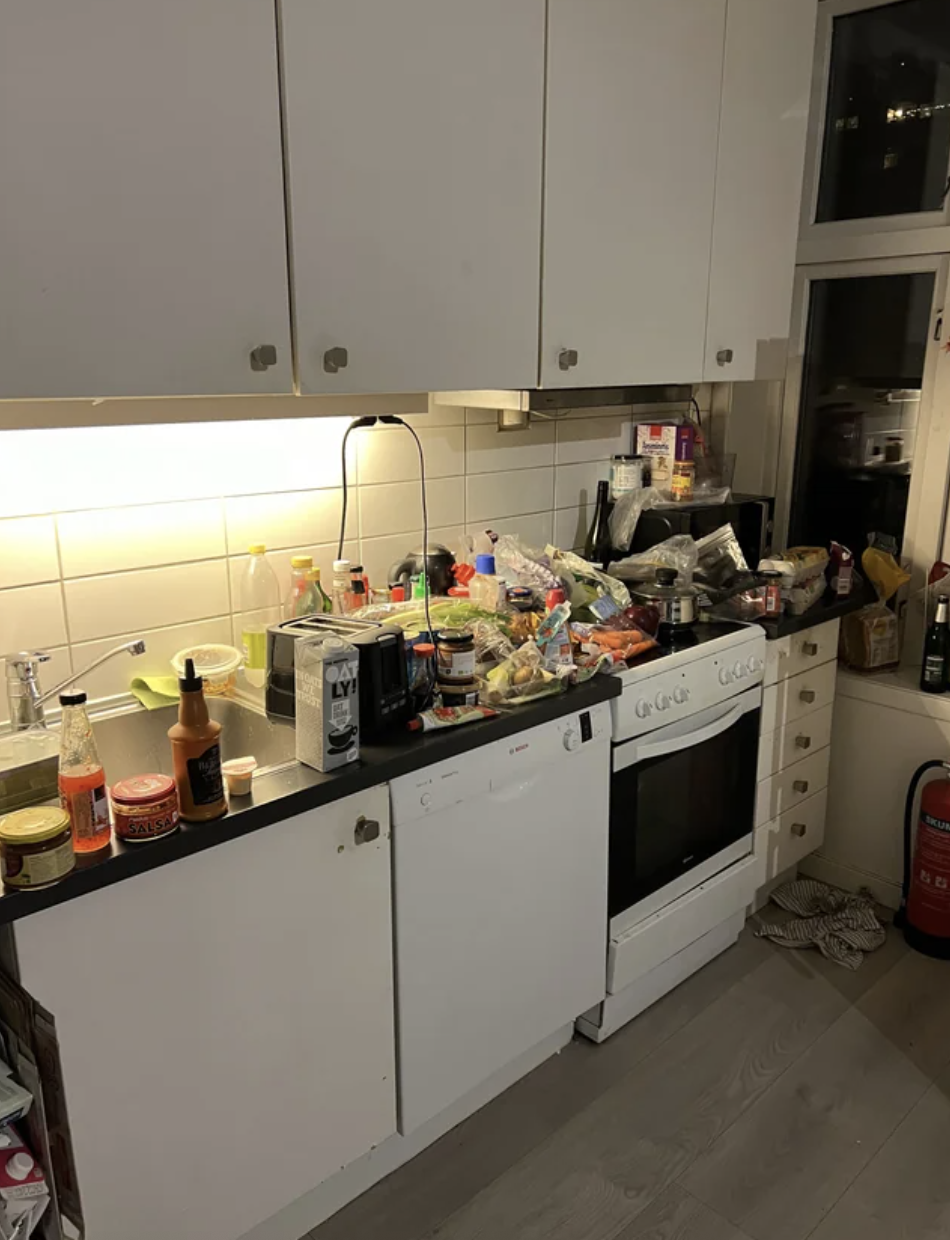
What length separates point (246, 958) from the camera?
1.40 metres

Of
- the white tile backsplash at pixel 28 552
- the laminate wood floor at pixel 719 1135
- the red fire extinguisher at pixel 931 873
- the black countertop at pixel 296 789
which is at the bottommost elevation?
the laminate wood floor at pixel 719 1135

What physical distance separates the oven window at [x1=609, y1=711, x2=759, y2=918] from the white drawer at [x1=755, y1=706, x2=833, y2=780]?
66 mm

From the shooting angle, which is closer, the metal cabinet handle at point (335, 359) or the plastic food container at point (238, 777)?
the plastic food container at point (238, 777)

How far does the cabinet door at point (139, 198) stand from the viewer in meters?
1.15

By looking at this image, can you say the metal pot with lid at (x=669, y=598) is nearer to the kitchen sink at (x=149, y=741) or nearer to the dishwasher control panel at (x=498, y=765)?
the dishwasher control panel at (x=498, y=765)

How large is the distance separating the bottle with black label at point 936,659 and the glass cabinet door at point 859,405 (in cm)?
36

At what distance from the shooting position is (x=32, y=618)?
1.61 meters

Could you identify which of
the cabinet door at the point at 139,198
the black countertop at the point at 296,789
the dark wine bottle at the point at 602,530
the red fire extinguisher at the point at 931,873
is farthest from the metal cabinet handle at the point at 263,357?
the red fire extinguisher at the point at 931,873

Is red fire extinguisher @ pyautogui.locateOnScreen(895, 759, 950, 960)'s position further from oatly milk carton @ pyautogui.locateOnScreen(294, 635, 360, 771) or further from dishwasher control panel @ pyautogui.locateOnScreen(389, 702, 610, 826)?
oatly milk carton @ pyautogui.locateOnScreen(294, 635, 360, 771)

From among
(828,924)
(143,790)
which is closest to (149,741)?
(143,790)

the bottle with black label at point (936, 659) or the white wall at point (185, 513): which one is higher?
the white wall at point (185, 513)

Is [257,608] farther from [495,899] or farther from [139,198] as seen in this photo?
[139,198]

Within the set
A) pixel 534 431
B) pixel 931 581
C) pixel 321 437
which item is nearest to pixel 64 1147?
pixel 321 437

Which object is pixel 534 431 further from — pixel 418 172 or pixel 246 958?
pixel 246 958
